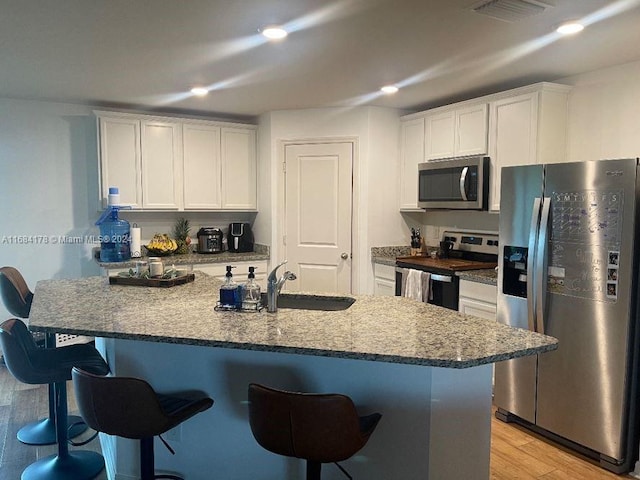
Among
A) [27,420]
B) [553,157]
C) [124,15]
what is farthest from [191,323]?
[553,157]

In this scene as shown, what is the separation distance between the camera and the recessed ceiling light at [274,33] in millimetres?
2611

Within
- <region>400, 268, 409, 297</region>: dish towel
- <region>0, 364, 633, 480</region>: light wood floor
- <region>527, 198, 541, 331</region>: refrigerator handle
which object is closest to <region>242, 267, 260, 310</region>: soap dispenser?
<region>0, 364, 633, 480</region>: light wood floor

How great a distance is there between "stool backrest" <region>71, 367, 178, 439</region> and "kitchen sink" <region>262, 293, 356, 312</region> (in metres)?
0.84

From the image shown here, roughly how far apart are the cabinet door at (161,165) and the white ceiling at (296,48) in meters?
0.43

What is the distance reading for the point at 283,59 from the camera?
3.17 meters

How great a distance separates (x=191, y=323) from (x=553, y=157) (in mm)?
2921

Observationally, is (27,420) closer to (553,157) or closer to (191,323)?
(191,323)

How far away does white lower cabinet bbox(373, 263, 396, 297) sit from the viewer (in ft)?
14.8

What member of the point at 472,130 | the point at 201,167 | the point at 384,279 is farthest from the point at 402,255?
the point at 201,167

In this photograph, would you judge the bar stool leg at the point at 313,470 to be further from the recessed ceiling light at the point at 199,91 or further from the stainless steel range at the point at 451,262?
the recessed ceiling light at the point at 199,91

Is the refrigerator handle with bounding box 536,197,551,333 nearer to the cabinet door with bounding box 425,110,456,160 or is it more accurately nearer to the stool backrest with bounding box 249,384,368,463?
the cabinet door with bounding box 425,110,456,160

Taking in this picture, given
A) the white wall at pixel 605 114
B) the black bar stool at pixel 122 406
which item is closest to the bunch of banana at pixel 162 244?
the black bar stool at pixel 122 406

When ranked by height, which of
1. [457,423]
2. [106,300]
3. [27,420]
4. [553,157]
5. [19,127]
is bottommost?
[27,420]

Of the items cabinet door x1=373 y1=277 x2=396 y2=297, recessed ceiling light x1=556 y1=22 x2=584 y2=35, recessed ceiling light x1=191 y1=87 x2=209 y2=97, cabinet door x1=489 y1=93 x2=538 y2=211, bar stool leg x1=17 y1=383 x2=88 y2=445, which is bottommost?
bar stool leg x1=17 y1=383 x2=88 y2=445
